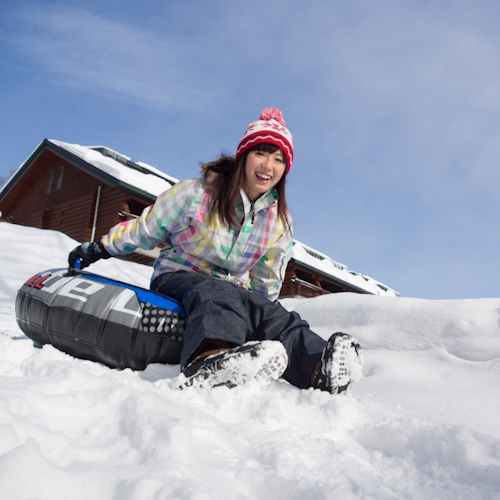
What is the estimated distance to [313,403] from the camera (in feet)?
4.75

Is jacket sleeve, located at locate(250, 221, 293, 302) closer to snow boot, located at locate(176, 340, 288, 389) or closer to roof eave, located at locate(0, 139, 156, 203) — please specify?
snow boot, located at locate(176, 340, 288, 389)

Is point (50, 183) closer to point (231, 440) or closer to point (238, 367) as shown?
point (238, 367)

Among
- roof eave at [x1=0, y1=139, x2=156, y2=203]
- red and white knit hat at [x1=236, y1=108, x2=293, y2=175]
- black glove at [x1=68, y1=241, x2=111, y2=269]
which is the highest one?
roof eave at [x1=0, y1=139, x2=156, y2=203]

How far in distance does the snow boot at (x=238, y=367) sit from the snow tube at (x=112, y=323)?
487 millimetres

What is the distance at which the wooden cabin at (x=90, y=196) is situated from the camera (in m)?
11.3

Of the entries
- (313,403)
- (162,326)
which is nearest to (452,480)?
(313,403)

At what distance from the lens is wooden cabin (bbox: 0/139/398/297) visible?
11266mm

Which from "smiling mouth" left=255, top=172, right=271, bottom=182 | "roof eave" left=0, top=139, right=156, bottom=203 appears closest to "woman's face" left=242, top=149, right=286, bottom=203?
"smiling mouth" left=255, top=172, right=271, bottom=182

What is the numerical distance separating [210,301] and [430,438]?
3.25 ft

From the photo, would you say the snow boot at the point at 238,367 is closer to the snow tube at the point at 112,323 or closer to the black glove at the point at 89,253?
the snow tube at the point at 112,323

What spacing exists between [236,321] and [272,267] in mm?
858

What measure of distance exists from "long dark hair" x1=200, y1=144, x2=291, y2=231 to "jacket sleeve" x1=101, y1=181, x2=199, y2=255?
0.12 meters

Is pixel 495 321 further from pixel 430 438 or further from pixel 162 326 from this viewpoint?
pixel 162 326

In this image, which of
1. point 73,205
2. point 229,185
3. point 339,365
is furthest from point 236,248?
point 73,205
